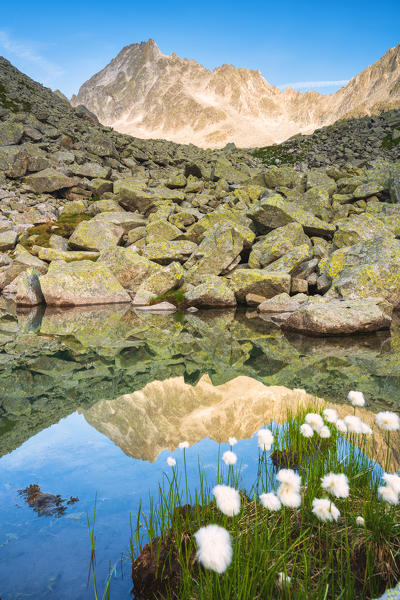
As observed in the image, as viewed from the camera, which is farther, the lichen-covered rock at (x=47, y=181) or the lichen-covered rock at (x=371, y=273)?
the lichen-covered rock at (x=47, y=181)

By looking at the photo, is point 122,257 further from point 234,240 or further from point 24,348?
point 24,348

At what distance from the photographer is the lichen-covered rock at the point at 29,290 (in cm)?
1938

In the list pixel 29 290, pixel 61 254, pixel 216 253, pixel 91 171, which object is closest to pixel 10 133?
pixel 91 171

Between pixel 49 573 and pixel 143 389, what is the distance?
4.48 m

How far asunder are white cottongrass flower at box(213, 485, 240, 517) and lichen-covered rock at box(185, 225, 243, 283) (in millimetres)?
19259

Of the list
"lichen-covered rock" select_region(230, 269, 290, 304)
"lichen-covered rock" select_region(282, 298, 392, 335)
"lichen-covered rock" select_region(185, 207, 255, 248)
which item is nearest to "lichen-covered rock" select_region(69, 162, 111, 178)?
"lichen-covered rock" select_region(185, 207, 255, 248)

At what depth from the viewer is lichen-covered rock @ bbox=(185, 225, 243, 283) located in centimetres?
2122

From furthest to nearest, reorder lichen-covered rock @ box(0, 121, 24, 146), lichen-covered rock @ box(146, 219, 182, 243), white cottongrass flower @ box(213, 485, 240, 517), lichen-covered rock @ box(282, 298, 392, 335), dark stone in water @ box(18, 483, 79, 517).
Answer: lichen-covered rock @ box(0, 121, 24, 146), lichen-covered rock @ box(146, 219, 182, 243), lichen-covered rock @ box(282, 298, 392, 335), dark stone in water @ box(18, 483, 79, 517), white cottongrass flower @ box(213, 485, 240, 517)

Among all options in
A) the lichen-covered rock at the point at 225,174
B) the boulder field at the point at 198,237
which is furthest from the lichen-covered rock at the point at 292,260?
the lichen-covered rock at the point at 225,174

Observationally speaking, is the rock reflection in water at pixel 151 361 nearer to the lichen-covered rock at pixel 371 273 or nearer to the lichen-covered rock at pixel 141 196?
the lichen-covered rock at pixel 371 273

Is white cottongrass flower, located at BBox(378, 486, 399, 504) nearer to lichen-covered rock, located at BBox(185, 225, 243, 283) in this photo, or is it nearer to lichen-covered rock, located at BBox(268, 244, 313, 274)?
lichen-covered rock, located at BBox(268, 244, 313, 274)

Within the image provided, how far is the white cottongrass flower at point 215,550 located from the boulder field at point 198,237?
39.9 ft

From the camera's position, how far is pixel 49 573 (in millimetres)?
2961

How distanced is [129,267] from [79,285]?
3310mm
